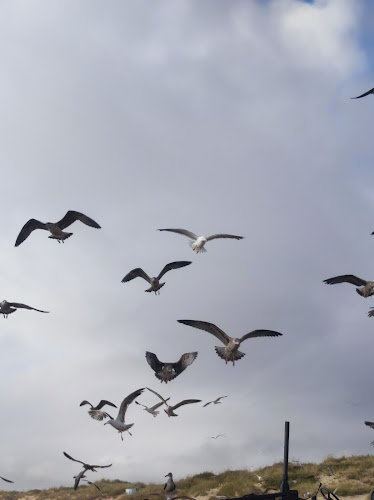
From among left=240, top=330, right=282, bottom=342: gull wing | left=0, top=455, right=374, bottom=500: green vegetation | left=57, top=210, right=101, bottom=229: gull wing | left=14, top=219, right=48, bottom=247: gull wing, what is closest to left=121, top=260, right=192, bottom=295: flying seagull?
left=57, top=210, right=101, bottom=229: gull wing

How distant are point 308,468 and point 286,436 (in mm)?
30687

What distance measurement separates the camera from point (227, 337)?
72.0 feet

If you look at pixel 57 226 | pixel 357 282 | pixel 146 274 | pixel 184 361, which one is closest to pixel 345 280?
pixel 357 282

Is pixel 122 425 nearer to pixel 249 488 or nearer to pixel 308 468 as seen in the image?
pixel 249 488

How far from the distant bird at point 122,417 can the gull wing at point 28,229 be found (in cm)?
728

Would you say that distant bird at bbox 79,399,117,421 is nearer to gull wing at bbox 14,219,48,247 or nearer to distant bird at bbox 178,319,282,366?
distant bird at bbox 178,319,282,366

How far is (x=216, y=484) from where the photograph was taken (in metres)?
45.1

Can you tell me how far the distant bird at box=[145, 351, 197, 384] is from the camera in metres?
20.9

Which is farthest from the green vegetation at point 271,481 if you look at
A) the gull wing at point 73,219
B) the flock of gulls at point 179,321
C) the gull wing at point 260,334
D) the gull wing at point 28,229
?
the gull wing at point 73,219

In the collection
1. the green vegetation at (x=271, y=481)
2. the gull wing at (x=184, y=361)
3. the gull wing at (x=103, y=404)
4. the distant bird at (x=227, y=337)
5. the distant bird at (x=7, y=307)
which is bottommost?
the green vegetation at (x=271, y=481)

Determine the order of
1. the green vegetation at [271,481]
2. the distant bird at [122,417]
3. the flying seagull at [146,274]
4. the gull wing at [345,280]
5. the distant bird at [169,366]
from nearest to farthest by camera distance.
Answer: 1. the distant bird at [169,366]
2. the distant bird at [122,417]
3. the flying seagull at [146,274]
4. the gull wing at [345,280]
5. the green vegetation at [271,481]

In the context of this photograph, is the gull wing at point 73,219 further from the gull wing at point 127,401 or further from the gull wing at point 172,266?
the gull wing at point 127,401

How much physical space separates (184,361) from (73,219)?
779 cm

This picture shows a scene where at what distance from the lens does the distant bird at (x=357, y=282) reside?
26.9m
